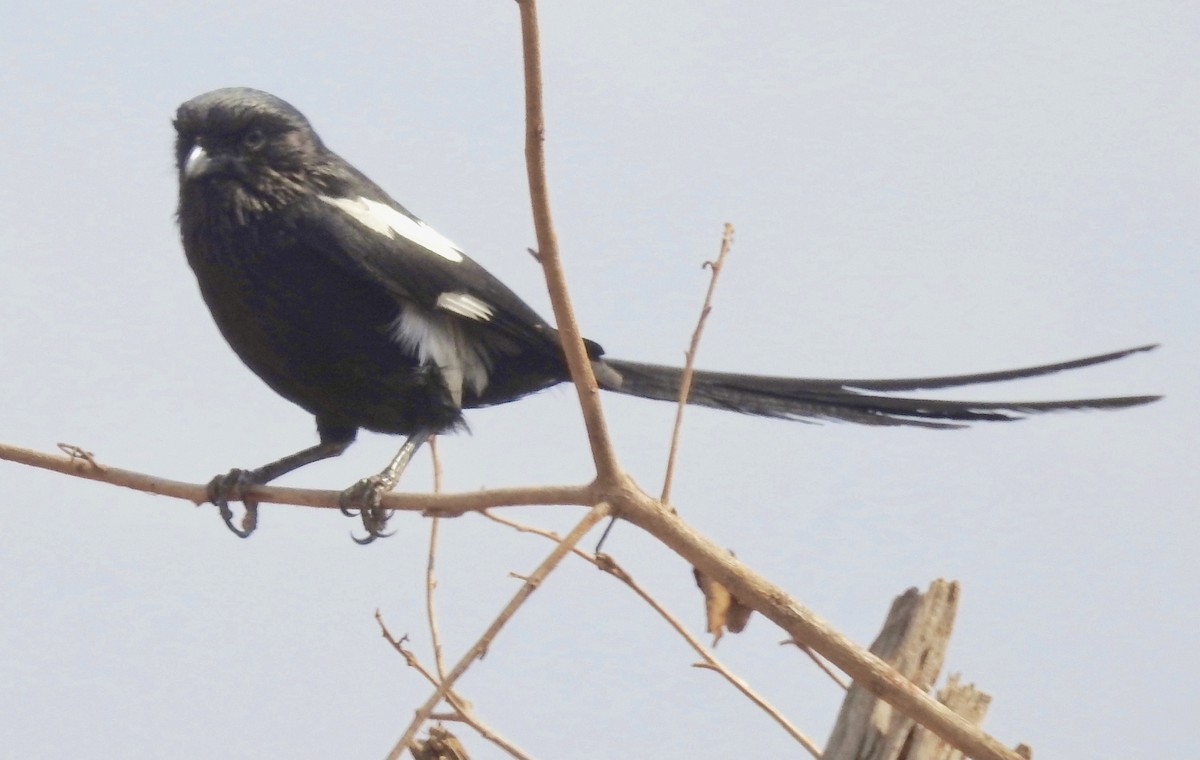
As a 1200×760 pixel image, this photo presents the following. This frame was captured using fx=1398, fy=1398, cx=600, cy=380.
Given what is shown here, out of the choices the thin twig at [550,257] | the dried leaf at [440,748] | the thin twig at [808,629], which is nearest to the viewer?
the thin twig at [550,257]

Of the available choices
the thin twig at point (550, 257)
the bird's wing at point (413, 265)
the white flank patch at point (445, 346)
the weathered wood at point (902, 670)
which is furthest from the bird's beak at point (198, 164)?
the weathered wood at point (902, 670)

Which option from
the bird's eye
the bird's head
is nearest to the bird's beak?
the bird's head

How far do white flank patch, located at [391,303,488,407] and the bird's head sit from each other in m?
0.45

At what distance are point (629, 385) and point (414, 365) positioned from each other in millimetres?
627

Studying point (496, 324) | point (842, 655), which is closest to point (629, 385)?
point (496, 324)

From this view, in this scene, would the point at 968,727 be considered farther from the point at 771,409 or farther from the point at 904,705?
the point at 771,409

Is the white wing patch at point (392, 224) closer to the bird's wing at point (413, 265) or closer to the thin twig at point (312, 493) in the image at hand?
the bird's wing at point (413, 265)

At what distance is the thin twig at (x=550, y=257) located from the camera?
1.63m

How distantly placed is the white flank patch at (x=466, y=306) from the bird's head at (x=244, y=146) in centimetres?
47

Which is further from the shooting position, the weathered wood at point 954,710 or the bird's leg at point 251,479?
the bird's leg at point 251,479

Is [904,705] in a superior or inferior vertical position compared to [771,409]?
inferior

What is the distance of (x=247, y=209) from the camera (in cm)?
338

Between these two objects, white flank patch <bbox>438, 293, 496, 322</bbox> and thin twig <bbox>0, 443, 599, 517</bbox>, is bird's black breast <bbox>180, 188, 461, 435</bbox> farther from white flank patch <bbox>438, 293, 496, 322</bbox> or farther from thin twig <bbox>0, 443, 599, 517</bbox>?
thin twig <bbox>0, 443, 599, 517</bbox>

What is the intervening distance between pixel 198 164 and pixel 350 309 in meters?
0.59
